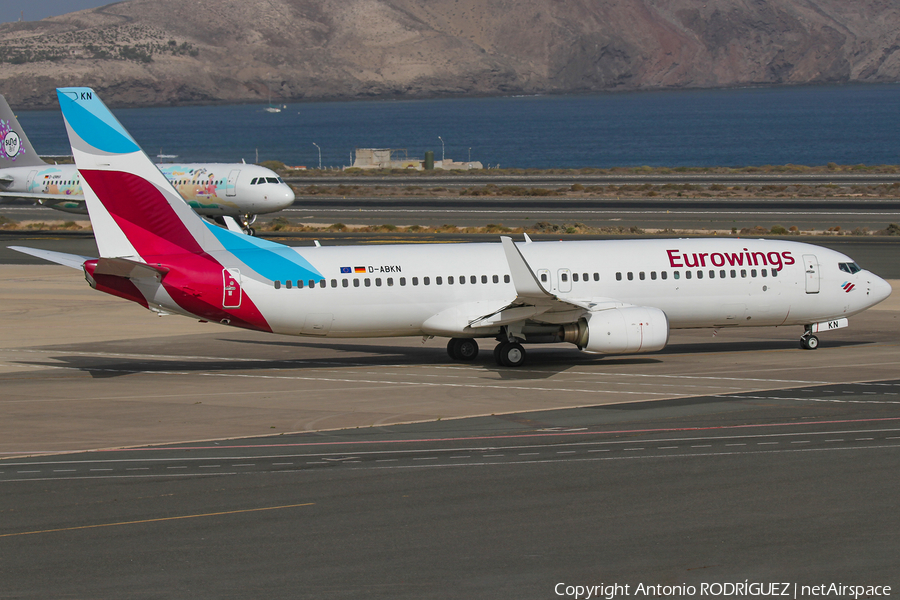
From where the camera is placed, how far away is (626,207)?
9375 cm

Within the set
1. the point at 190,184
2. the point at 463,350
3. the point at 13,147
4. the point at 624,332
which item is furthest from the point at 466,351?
the point at 13,147

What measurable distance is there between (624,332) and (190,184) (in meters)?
51.4

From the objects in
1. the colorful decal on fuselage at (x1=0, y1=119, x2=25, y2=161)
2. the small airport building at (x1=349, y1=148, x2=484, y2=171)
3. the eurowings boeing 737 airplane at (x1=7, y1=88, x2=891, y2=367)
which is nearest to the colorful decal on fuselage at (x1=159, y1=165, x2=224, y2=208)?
the colorful decal on fuselage at (x1=0, y1=119, x2=25, y2=161)

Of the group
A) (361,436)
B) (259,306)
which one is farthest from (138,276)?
(361,436)

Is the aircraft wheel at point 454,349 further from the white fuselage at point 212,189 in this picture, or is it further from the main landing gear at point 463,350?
the white fuselage at point 212,189

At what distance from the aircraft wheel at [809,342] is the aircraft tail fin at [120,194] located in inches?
858

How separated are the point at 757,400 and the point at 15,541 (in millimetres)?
20262

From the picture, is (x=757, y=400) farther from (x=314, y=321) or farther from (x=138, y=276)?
(x=138, y=276)

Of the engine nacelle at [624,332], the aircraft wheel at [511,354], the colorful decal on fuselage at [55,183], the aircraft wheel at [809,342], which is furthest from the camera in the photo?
the colorful decal on fuselage at [55,183]

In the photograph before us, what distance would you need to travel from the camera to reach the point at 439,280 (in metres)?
36.9

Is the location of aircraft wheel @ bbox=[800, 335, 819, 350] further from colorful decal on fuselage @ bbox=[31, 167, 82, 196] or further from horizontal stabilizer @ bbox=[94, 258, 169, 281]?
colorful decal on fuselage @ bbox=[31, 167, 82, 196]

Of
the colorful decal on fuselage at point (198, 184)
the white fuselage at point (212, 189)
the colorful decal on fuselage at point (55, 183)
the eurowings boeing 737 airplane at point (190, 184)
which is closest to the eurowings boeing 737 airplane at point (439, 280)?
the eurowings boeing 737 airplane at point (190, 184)

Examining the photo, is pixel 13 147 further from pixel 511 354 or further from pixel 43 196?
pixel 511 354

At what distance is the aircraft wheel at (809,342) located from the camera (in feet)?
129
